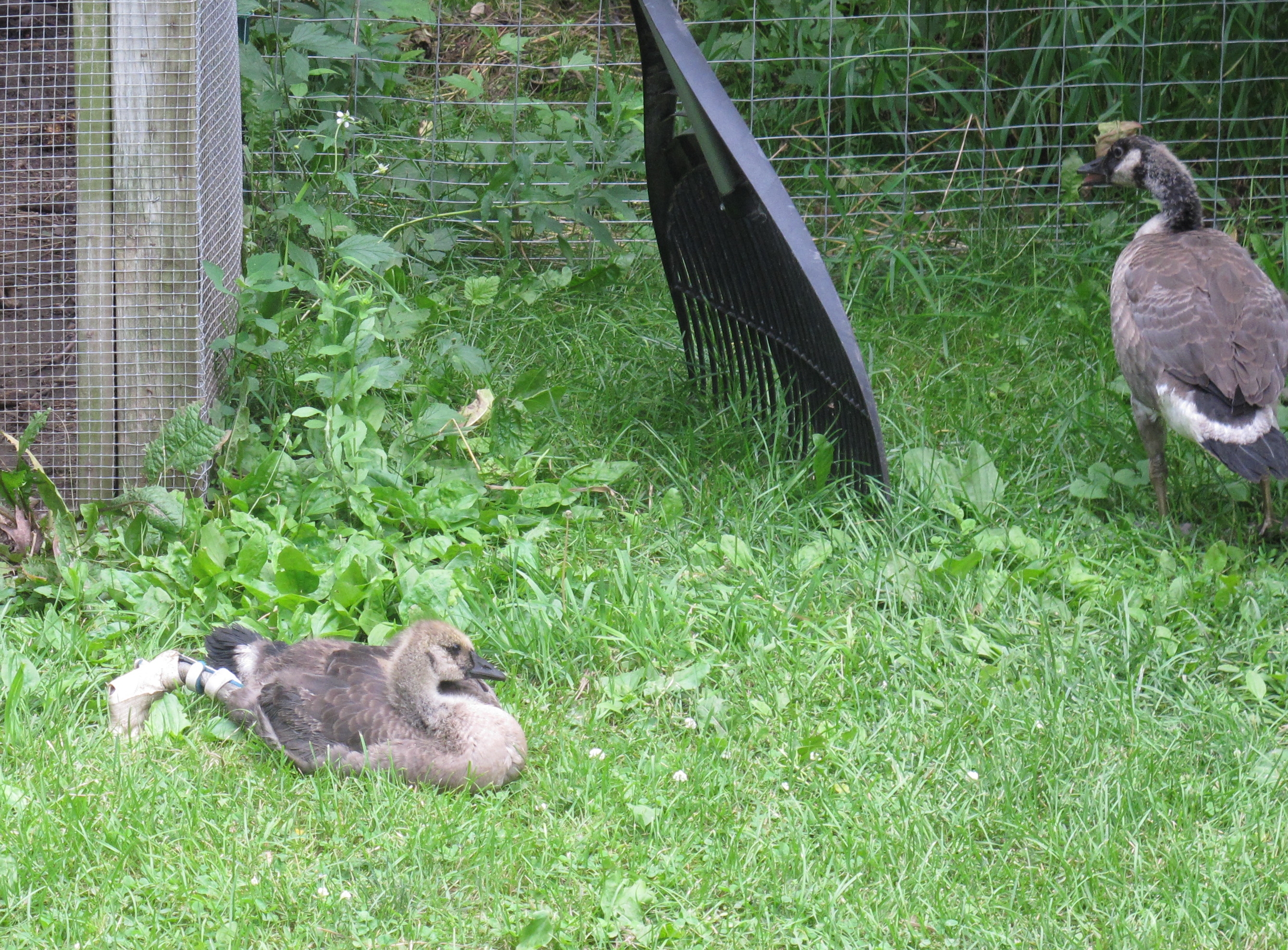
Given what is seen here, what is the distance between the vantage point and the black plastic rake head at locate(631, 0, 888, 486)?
4.25m

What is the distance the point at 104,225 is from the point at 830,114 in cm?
377

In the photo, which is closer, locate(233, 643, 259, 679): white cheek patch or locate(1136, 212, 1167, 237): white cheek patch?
locate(233, 643, 259, 679): white cheek patch

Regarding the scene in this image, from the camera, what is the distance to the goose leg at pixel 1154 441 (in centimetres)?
484

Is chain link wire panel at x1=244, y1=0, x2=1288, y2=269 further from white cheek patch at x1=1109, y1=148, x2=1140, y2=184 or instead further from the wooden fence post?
the wooden fence post

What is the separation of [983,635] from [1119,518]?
3.43 feet

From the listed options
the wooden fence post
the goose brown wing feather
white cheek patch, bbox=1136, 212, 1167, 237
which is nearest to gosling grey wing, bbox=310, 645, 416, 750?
the wooden fence post

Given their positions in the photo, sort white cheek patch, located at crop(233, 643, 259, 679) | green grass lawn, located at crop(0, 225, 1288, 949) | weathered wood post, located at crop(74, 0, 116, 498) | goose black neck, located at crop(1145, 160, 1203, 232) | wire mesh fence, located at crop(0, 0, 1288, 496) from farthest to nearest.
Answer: goose black neck, located at crop(1145, 160, 1203, 232), wire mesh fence, located at crop(0, 0, 1288, 496), weathered wood post, located at crop(74, 0, 116, 498), white cheek patch, located at crop(233, 643, 259, 679), green grass lawn, located at crop(0, 225, 1288, 949)

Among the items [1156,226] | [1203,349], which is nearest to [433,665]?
[1203,349]

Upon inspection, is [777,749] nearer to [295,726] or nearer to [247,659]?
A: [295,726]

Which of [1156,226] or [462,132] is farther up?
[462,132]

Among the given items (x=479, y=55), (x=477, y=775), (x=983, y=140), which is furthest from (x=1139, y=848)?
(x=479, y=55)

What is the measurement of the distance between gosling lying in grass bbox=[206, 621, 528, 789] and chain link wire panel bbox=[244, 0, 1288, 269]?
2.73 m

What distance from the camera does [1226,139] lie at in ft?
21.5

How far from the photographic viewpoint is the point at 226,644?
12.4ft
